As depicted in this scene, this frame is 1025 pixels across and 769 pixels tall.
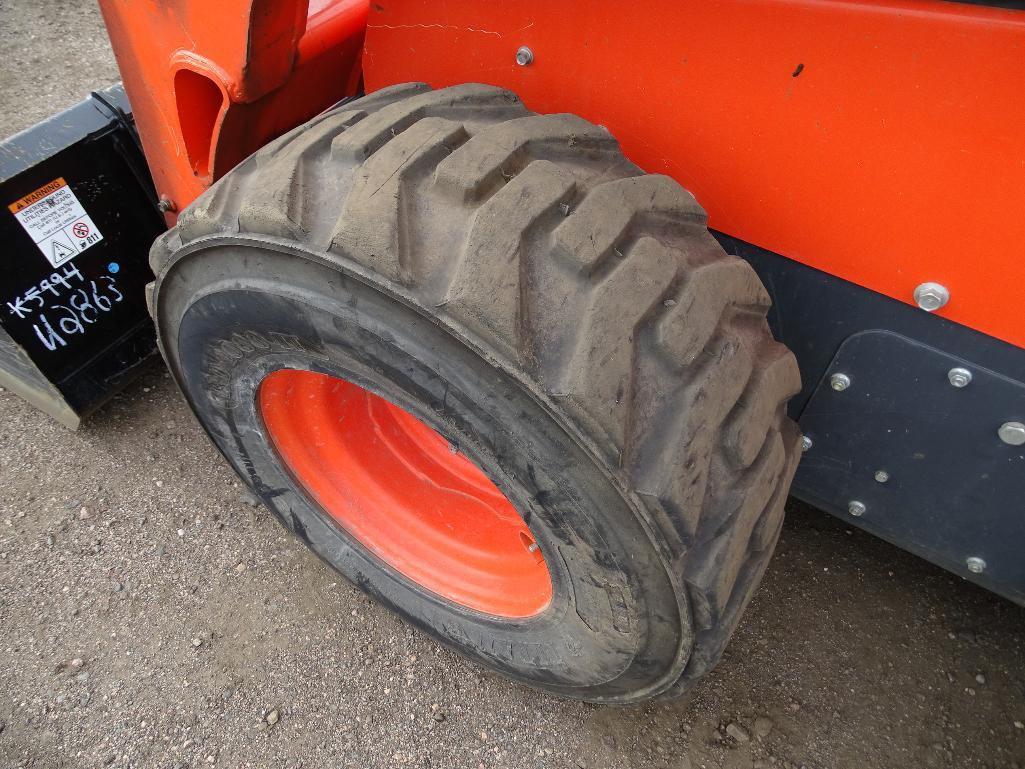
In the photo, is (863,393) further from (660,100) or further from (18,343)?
(18,343)

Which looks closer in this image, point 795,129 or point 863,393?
point 795,129

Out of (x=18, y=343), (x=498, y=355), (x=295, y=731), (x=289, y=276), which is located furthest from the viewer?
(x=18, y=343)

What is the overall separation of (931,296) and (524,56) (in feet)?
2.18

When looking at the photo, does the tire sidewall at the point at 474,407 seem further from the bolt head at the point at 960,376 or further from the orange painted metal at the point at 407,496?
the bolt head at the point at 960,376

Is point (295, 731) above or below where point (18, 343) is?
below

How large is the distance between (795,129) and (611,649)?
80 cm

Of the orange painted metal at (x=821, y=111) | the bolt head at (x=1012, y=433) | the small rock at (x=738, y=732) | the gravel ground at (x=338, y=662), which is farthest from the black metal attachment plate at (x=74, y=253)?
the bolt head at (x=1012, y=433)

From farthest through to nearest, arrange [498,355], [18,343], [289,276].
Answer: [18,343], [289,276], [498,355]

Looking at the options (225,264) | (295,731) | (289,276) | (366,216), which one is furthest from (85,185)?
(295,731)

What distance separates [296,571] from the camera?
1.72 meters

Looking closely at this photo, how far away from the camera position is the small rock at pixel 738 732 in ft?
4.94

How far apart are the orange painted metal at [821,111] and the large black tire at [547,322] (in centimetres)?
10

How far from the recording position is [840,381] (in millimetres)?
1151

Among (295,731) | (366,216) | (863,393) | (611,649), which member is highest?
(366,216)
